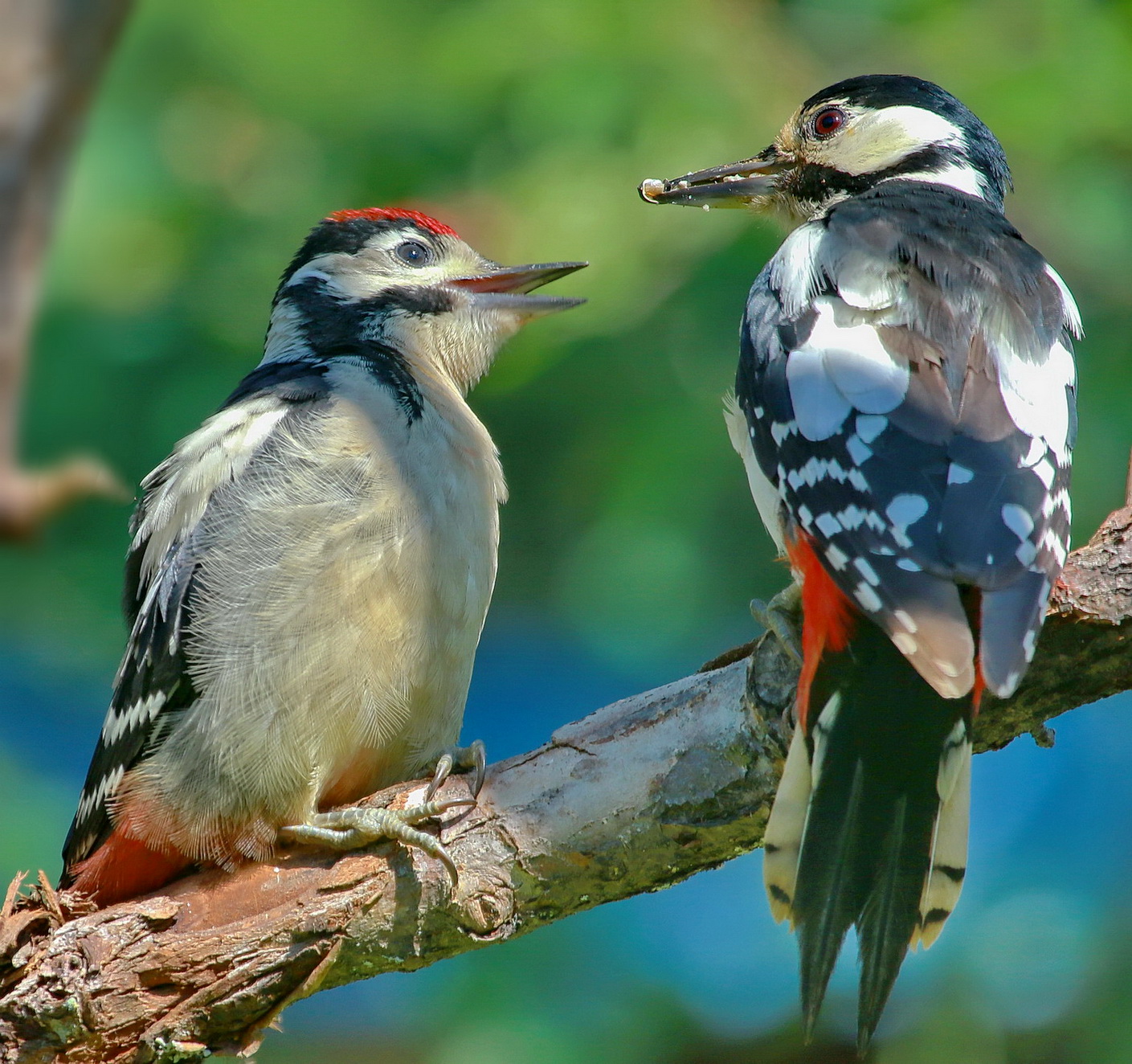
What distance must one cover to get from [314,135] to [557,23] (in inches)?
32.7

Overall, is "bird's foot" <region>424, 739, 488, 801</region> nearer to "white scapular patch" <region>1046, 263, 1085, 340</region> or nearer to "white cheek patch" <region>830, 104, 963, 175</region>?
"white scapular patch" <region>1046, 263, 1085, 340</region>

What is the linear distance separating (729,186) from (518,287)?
1.98 ft

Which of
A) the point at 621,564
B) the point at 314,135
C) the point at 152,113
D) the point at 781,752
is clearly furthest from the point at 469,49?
the point at 781,752

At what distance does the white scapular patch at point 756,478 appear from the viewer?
182cm

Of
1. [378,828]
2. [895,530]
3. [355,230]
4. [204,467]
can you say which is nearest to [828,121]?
[355,230]

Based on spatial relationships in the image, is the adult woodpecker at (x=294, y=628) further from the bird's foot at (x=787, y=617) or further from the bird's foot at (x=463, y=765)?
the bird's foot at (x=787, y=617)

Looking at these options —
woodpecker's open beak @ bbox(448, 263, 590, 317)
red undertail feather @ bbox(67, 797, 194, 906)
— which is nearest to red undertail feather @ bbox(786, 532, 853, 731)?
red undertail feather @ bbox(67, 797, 194, 906)

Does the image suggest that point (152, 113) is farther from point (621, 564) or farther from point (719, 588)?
point (719, 588)

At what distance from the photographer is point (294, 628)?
2.14m

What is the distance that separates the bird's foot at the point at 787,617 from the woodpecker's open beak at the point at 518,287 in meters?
1.19

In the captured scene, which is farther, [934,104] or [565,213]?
[565,213]

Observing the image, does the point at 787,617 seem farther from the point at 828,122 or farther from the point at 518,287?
the point at 518,287

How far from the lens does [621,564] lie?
139 inches

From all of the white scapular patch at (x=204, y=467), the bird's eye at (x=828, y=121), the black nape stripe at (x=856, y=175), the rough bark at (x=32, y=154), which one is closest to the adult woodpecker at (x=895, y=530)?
the black nape stripe at (x=856, y=175)
